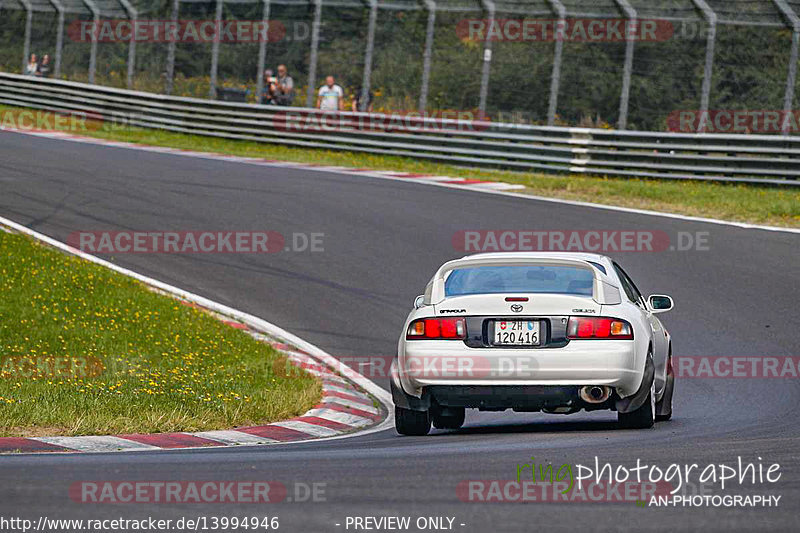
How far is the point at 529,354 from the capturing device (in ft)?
27.2

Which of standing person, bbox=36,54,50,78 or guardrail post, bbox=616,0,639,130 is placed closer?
guardrail post, bbox=616,0,639,130

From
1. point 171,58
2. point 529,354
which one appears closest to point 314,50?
point 171,58

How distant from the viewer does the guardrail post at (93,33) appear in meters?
31.3

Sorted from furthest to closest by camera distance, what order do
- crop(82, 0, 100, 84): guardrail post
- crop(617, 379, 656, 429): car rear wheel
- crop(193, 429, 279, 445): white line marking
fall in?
crop(82, 0, 100, 84): guardrail post < crop(193, 429, 279, 445): white line marking < crop(617, 379, 656, 429): car rear wheel

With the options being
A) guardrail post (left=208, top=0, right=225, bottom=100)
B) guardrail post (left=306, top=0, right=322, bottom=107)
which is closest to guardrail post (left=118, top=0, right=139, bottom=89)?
guardrail post (left=208, top=0, right=225, bottom=100)

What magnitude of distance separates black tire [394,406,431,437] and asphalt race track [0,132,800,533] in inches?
6.8

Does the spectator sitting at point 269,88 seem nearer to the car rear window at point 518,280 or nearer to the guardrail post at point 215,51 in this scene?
the guardrail post at point 215,51

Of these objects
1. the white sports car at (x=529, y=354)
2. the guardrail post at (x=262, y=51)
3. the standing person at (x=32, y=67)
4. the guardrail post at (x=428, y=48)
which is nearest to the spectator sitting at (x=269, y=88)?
the guardrail post at (x=262, y=51)

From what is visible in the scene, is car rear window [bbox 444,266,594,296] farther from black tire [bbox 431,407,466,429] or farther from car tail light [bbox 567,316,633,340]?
black tire [bbox 431,407,466,429]

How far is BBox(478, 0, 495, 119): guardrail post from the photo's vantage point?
2594 centimetres

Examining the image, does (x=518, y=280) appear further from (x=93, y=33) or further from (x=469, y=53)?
(x=93, y=33)

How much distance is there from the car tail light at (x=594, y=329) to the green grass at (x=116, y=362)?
2.87m

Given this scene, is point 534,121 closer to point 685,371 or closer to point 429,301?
point 685,371

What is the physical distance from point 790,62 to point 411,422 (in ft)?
52.8
